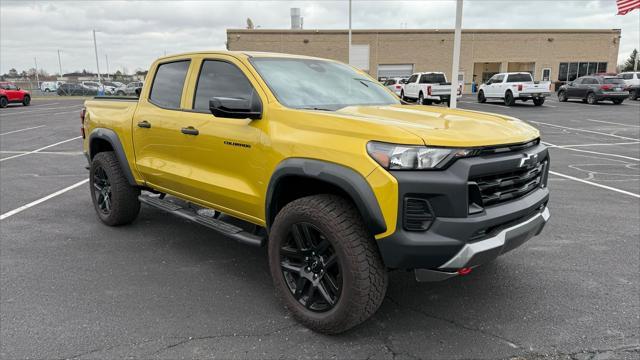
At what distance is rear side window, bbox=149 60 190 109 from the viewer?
178 inches

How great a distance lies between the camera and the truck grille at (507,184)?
2902 millimetres

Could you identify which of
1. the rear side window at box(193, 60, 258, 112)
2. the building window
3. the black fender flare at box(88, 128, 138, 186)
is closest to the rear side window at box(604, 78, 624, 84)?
the building window

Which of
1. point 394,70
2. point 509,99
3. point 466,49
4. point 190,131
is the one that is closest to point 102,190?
point 190,131

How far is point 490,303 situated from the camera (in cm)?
366

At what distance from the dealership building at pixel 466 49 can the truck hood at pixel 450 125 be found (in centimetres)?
3947

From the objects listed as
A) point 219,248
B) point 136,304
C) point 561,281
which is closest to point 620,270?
point 561,281

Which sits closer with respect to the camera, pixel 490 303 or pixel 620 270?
pixel 490 303

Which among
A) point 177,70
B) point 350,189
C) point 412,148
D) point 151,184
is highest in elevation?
point 177,70

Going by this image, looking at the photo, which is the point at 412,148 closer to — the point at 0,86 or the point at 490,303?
the point at 490,303

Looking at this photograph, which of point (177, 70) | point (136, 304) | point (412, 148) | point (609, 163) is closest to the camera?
point (412, 148)

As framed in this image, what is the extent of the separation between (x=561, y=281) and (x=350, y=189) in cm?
234

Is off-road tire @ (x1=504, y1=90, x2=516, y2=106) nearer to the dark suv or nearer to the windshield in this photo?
the dark suv

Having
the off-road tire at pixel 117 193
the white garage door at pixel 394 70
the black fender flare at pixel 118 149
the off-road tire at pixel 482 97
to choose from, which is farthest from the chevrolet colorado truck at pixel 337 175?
the white garage door at pixel 394 70

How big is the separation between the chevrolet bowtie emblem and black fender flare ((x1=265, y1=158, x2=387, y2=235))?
3.44ft
